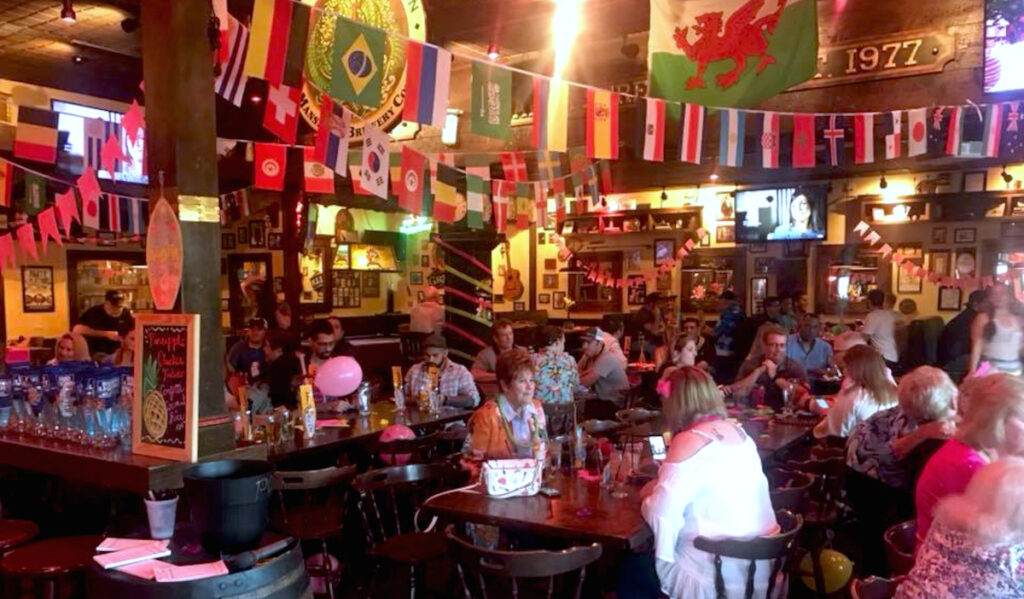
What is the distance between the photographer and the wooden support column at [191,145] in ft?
11.1

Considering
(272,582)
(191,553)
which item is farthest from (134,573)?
(272,582)

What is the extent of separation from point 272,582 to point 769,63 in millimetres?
5098

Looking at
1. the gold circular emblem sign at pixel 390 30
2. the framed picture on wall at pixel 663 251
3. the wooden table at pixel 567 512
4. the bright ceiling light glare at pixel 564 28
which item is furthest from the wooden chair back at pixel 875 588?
the framed picture on wall at pixel 663 251

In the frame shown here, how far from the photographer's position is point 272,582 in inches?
97.6

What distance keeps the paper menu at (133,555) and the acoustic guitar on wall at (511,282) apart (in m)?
10.7

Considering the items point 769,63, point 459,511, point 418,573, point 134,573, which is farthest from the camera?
point 769,63

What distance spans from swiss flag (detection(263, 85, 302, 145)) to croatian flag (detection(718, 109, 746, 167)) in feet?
11.1

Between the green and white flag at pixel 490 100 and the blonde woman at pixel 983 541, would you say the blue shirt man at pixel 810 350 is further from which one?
the blonde woman at pixel 983 541

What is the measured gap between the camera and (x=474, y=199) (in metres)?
7.81

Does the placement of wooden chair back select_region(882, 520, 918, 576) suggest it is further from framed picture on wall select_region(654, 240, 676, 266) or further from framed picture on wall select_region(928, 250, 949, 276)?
framed picture on wall select_region(654, 240, 676, 266)

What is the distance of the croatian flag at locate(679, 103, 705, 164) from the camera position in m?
6.08

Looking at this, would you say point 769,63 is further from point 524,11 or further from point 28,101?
point 28,101

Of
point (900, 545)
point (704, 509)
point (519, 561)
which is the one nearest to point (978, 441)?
point (900, 545)

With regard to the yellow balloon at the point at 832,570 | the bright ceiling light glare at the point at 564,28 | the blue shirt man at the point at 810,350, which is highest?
the bright ceiling light glare at the point at 564,28
